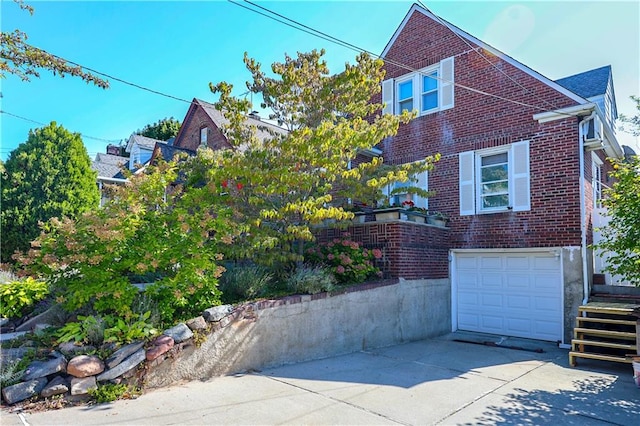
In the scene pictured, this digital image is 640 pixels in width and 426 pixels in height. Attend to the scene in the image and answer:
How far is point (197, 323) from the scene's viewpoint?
552 centimetres

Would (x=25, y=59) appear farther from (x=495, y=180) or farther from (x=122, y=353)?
(x=495, y=180)

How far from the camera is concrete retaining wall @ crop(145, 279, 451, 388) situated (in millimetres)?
5500

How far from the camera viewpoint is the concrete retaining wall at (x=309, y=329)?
550 centimetres

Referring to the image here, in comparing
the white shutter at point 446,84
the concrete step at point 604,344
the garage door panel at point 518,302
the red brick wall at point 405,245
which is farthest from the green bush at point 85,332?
the white shutter at point 446,84

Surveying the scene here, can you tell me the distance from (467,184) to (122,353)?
8465 mm

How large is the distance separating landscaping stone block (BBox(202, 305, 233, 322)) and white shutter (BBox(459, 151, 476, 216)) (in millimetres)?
6782

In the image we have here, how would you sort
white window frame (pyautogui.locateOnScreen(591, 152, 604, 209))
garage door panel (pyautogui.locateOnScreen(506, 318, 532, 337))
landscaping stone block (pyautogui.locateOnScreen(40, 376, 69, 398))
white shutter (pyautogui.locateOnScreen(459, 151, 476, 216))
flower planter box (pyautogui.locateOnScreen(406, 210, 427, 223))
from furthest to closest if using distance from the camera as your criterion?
white shutter (pyautogui.locateOnScreen(459, 151, 476, 216)) → white window frame (pyautogui.locateOnScreen(591, 152, 604, 209)) → garage door panel (pyautogui.locateOnScreen(506, 318, 532, 337)) → flower planter box (pyautogui.locateOnScreen(406, 210, 427, 223)) → landscaping stone block (pyautogui.locateOnScreen(40, 376, 69, 398))

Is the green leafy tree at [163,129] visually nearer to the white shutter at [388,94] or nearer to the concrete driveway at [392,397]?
the white shutter at [388,94]

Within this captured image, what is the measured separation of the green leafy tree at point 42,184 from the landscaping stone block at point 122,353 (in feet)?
28.7

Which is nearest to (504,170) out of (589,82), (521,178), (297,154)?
(521,178)

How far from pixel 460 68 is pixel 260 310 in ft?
27.7

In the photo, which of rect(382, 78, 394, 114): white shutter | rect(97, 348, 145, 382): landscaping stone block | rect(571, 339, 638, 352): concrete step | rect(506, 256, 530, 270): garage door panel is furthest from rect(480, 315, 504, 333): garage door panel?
rect(97, 348, 145, 382): landscaping stone block

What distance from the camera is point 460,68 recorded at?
10.9 metres

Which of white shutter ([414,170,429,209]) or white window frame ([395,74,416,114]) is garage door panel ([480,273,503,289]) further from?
white window frame ([395,74,416,114])
